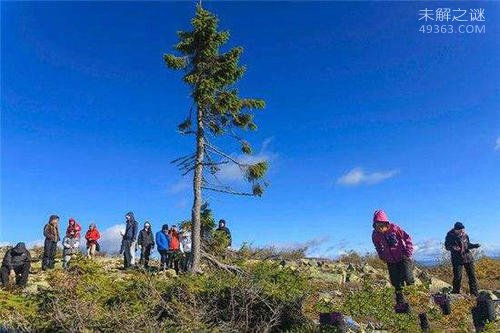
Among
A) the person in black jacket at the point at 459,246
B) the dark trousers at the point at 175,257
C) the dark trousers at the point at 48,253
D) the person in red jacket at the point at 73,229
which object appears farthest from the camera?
the dark trousers at the point at 175,257

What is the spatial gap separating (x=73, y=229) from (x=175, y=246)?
376cm

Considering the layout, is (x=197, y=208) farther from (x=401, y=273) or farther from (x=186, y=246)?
(x=401, y=273)

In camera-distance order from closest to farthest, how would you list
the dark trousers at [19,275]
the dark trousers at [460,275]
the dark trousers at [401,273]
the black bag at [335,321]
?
the black bag at [335,321] < the dark trousers at [401,273] < the dark trousers at [460,275] < the dark trousers at [19,275]

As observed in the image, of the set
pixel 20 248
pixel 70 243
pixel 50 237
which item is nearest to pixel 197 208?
pixel 70 243

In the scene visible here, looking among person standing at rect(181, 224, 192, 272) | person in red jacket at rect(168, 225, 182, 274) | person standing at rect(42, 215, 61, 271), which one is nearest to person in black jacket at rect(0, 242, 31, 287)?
person standing at rect(42, 215, 61, 271)

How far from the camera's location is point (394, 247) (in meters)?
12.6

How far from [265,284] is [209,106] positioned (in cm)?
1184

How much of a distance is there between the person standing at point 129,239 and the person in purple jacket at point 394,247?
1033 centimetres

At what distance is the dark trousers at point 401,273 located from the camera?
41.0 feet

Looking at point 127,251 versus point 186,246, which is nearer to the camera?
point 127,251

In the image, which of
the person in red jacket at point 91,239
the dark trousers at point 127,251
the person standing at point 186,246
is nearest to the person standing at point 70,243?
the person in red jacket at point 91,239

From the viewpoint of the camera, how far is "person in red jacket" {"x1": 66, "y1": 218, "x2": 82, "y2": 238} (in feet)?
65.2

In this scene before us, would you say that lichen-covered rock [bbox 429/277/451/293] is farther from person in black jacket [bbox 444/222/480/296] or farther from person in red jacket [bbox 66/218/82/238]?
person in red jacket [bbox 66/218/82/238]

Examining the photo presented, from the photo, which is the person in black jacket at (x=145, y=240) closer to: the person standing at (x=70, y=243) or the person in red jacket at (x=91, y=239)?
the person in red jacket at (x=91, y=239)
